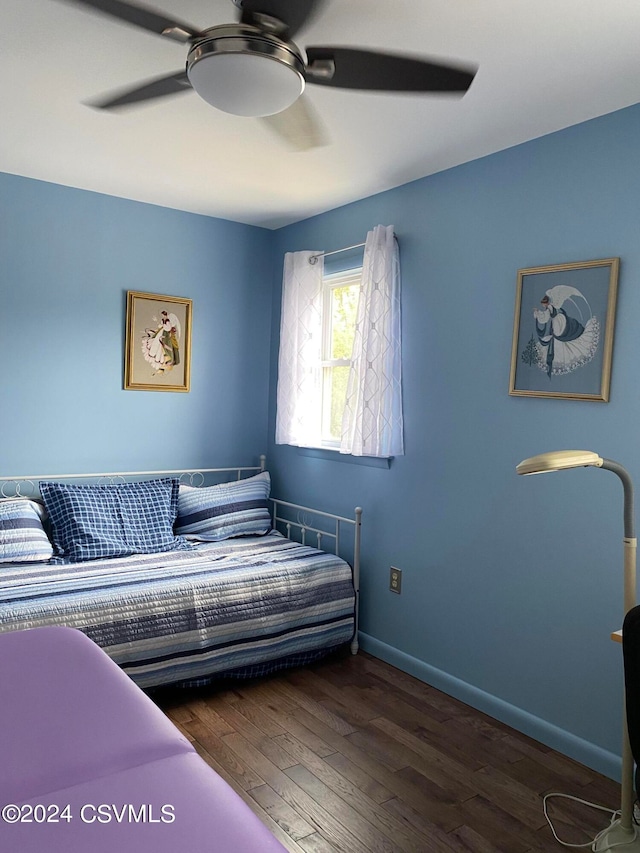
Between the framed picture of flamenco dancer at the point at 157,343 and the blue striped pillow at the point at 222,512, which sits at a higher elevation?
the framed picture of flamenco dancer at the point at 157,343

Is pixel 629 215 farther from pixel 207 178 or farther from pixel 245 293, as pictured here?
pixel 245 293

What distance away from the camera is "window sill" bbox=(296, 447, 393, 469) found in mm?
3260

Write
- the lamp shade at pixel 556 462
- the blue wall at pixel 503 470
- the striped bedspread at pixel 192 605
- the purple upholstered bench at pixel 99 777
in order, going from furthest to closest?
the striped bedspread at pixel 192 605 → the blue wall at pixel 503 470 → the lamp shade at pixel 556 462 → the purple upholstered bench at pixel 99 777

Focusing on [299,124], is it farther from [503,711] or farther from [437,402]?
[503,711]

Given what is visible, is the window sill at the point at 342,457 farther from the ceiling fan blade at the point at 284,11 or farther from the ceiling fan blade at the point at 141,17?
the ceiling fan blade at the point at 141,17

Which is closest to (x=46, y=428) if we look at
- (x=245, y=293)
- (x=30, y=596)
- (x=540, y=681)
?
(x=30, y=596)

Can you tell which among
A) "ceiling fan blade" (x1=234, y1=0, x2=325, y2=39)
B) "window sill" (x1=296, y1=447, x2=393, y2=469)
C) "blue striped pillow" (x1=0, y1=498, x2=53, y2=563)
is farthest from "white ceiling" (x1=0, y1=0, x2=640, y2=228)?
"blue striped pillow" (x1=0, y1=498, x2=53, y2=563)

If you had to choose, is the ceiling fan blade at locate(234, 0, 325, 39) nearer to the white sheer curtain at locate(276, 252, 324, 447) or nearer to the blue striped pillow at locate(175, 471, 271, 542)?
the white sheer curtain at locate(276, 252, 324, 447)

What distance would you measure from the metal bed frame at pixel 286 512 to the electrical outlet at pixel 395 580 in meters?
0.17

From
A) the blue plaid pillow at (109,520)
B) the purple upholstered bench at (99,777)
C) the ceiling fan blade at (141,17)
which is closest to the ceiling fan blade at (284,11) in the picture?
the ceiling fan blade at (141,17)

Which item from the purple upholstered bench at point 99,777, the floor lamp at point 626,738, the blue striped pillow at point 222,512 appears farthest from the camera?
the blue striped pillow at point 222,512

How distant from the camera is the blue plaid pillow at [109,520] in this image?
3105 mm

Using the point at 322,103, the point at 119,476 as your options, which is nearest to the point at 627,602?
the point at 322,103

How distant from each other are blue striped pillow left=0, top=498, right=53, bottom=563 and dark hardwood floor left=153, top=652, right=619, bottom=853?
848 millimetres
